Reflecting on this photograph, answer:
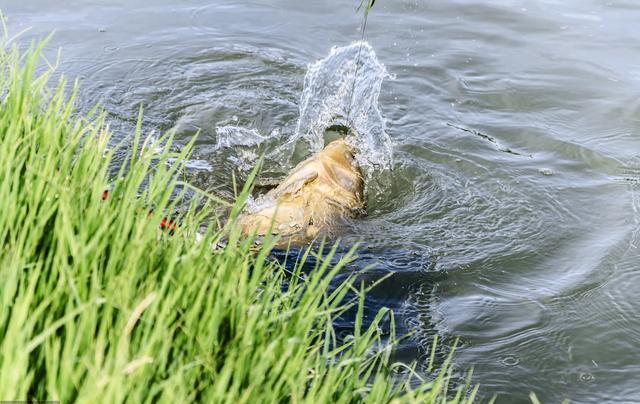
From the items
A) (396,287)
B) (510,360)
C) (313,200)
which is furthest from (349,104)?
(510,360)

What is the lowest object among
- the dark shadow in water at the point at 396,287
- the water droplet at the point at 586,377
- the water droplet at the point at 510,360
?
the water droplet at the point at 586,377

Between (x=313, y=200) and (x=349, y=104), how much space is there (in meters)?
1.72

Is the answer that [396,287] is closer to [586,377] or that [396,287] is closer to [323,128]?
[586,377]

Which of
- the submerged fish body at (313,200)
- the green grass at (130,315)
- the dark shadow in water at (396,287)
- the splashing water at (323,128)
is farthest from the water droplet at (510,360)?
the splashing water at (323,128)

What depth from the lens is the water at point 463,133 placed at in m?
3.70

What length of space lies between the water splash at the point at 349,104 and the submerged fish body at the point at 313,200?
34 centimetres

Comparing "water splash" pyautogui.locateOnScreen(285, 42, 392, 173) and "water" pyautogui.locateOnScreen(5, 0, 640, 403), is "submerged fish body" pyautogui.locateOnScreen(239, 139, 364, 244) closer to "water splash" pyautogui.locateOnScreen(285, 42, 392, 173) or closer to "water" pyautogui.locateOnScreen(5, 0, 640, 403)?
"water" pyautogui.locateOnScreen(5, 0, 640, 403)

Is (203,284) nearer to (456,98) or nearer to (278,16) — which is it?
(456,98)

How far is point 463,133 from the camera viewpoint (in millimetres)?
5613

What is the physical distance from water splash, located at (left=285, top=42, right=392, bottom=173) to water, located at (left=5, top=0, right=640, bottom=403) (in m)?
0.03

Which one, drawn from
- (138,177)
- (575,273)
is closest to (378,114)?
(575,273)

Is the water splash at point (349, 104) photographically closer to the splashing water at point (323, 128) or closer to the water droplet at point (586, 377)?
the splashing water at point (323, 128)

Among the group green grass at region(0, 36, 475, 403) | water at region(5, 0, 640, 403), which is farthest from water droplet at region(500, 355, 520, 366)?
green grass at region(0, 36, 475, 403)

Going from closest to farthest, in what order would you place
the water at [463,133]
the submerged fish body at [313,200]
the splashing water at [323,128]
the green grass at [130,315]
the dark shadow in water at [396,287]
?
the green grass at [130,315] → the dark shadow in water at [396,287] → the water at [463,133] → the submerged fish body at [313,200] → the splashing water at [323,128]
